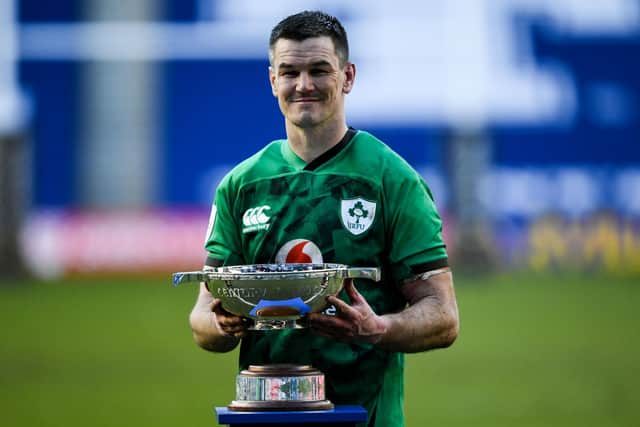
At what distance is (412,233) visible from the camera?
124 inches

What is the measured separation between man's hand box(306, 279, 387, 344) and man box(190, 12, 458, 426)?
27cm

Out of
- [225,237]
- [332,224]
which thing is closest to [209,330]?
[225,237]

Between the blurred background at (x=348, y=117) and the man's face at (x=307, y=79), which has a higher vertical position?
the blurred background at (x=348, y=117)

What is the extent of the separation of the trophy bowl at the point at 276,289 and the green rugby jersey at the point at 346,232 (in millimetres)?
393

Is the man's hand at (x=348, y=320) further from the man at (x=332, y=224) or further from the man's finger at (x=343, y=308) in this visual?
the man at (x=332, y=224)

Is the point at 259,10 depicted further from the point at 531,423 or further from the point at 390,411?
the point at 390,411

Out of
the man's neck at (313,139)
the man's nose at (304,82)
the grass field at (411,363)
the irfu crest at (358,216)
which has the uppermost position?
the man's nose at (304,82)

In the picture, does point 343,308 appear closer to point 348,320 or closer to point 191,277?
point 348,320

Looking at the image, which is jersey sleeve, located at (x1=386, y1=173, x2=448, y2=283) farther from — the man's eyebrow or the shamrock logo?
the man's eyebrow

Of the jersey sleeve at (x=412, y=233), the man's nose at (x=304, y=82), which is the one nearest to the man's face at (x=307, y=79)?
the man's nose at (x=304, y=82)

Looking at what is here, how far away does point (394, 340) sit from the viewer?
9.91 ft

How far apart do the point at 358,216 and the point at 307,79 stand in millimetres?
360

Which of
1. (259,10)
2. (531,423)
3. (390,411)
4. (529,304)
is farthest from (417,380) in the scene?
(259,10)

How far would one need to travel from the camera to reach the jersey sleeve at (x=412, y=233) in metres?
3.14
